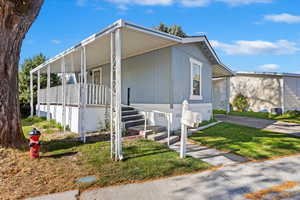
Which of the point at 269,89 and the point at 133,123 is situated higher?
the point at 269,89

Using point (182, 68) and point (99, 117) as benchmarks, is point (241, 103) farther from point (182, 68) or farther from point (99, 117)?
point (99, 117)

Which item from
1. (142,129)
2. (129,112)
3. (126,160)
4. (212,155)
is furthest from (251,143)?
(129,112)

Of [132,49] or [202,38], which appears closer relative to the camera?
[132,49]

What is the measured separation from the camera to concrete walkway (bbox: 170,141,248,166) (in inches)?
176

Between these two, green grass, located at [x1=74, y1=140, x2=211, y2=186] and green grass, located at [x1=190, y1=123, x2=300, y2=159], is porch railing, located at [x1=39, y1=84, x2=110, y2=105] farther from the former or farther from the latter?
green grass, located at [x1=190, y1=123, x2=300, y2=159]

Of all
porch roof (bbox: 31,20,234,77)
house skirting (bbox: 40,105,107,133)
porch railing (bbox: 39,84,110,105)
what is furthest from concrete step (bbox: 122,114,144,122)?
porch roof (bbox: 31,20,234,77)

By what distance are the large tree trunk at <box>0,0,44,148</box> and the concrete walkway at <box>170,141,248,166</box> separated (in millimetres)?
4293

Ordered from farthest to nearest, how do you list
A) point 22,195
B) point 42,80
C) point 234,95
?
point 234,95
point 42,80
point 22,195

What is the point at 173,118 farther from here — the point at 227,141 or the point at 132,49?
the point at 132,49

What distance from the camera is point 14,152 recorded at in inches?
182

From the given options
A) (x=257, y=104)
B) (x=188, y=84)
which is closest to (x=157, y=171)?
(x=188, y=84)

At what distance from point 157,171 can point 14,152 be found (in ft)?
11.6

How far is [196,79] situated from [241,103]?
1004 centimetres

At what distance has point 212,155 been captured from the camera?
4922 mm
